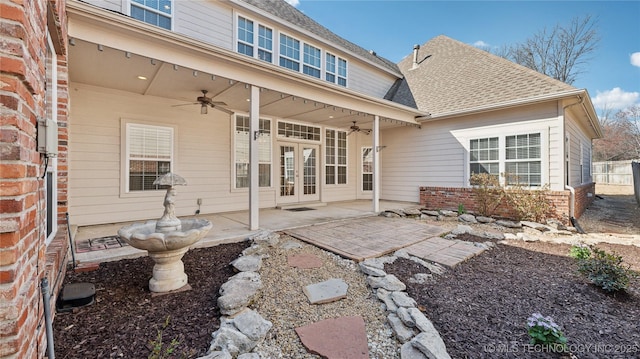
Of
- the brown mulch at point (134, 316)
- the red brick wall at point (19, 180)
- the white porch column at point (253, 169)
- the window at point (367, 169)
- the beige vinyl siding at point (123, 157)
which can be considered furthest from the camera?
the window at point (367, 169)

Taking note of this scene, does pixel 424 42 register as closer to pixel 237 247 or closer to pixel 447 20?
pixel 447 20

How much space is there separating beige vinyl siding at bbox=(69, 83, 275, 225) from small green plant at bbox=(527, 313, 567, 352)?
6.40 m

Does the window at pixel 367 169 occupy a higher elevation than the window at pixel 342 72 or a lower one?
lower

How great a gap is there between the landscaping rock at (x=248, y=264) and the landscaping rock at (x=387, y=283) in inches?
54.0

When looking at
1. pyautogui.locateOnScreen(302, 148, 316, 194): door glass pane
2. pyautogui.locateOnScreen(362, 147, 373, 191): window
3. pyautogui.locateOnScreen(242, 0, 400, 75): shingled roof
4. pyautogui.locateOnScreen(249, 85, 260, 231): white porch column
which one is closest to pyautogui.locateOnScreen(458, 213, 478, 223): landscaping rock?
pyautogui.locateOnScreen(362, 147, 373, 191): window

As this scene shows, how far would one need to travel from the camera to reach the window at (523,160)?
6.65 m

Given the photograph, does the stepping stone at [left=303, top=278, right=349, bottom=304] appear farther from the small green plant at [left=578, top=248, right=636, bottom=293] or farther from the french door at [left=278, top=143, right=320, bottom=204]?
the french door at [left=278, top=143, right=320, bottom=204]

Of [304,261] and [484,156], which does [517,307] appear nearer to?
[304,261]

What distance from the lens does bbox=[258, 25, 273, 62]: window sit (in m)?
7.04

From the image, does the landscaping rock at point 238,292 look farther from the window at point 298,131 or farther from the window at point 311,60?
the window at point 311,60

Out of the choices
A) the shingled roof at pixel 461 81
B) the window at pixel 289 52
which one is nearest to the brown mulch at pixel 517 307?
the shingled roof at pixel 461 81

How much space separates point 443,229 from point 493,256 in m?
1.51

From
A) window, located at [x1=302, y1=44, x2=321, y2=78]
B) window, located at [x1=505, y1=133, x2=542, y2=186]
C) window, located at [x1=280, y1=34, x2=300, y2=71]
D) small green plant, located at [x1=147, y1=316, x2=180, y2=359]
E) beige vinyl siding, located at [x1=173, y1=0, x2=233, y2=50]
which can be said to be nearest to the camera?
small green plant, located at [x1=147, y1=316, x2=180, y2=359]

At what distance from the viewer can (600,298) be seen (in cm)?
284
